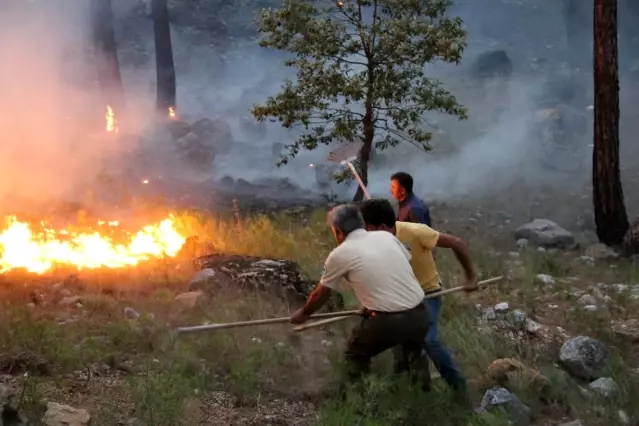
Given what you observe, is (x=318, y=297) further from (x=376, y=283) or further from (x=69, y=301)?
(x=69, y=301)

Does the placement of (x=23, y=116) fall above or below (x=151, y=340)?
above

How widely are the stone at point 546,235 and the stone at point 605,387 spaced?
555 cm

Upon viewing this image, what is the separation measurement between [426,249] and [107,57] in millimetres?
16947

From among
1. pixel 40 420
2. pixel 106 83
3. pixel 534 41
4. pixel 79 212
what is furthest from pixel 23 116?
pixel 534 41

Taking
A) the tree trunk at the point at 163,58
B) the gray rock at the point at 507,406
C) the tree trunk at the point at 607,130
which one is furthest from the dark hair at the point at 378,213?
the tree trunk at the point at 163,58

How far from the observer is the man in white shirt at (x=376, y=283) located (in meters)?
4.71

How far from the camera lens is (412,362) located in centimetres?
504

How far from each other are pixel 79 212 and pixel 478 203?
8028 millimetres

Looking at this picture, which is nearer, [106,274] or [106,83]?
[106,274]

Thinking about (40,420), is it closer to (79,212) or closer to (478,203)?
(79,212)

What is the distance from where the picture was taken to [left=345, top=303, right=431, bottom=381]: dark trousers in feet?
15.5

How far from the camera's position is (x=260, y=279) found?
735 centimetres

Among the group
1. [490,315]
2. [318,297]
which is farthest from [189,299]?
[490,315]

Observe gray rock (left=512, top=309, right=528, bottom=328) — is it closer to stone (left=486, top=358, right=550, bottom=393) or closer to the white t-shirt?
stone (left=486, top=358, right=550, bottom=393)
